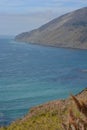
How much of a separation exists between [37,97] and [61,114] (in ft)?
205

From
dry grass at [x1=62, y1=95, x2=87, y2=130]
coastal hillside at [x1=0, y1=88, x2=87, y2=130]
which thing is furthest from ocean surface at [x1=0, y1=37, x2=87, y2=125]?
dry grass at [x1=62, y1=95, x2=87, y2=130]

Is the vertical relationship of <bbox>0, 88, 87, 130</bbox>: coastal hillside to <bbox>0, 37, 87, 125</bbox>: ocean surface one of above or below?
above

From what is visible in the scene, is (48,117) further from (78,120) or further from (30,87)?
(30,87)

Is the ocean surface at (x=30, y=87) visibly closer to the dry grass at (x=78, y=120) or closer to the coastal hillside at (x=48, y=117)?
the coastal hillside at (x=48, y=117)

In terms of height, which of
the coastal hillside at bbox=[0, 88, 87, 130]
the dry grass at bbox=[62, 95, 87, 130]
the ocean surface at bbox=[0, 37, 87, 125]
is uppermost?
the dry grass at bbox=[62, 95, 87, 130]

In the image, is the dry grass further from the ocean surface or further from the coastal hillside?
the ocean surface

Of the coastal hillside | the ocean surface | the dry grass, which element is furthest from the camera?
the ocean surface

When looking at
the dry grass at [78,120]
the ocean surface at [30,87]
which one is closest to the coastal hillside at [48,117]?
the dry grass at [78,120]

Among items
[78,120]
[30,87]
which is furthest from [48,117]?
[30,87]

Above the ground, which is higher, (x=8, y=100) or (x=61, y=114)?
(x=61, y=114)

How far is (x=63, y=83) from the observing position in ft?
349

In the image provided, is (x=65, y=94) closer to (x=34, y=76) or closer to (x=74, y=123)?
(x=34, y=76)

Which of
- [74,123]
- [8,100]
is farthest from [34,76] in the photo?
[74,123]

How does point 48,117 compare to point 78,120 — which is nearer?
point 78,120
